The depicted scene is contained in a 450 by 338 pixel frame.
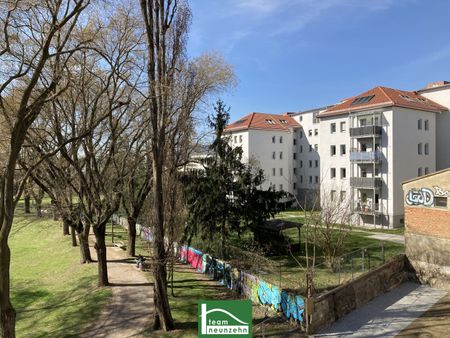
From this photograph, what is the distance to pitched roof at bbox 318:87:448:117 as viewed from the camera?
33.5 m

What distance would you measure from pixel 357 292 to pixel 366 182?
813 inches

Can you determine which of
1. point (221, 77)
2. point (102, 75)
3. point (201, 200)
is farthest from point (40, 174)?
point (221, 77)

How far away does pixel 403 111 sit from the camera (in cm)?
3347

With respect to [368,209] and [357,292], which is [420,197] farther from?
[368,209]

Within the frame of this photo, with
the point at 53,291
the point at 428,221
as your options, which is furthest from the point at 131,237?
the point at 428,221

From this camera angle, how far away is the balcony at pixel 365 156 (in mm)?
33562

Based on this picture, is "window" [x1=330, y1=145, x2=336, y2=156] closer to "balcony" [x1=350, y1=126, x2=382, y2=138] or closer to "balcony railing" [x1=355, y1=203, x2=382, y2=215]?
"balcony" [x1=350, y1=126, x2=382, y2=138]

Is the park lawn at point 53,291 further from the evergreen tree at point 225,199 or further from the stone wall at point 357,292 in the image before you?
the stone wall at point 357,292

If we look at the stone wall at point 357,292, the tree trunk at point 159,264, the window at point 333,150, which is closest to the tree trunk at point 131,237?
the tree trunk at point 159,264

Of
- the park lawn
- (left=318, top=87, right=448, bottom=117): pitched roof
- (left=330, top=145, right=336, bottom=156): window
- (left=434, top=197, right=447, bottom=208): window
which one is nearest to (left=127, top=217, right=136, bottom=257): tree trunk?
the park lawn

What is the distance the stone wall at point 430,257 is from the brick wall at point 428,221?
253mm

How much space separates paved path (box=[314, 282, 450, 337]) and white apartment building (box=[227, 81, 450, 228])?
13364 mm

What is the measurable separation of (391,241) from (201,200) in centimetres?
1567

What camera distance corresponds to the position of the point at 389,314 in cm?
1447
